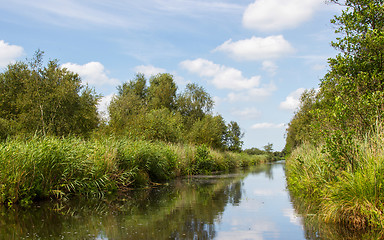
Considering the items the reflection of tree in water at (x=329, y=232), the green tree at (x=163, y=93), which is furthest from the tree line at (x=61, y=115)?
the green tree at (x=163, y=93)

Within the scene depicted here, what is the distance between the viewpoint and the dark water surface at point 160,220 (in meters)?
7.37

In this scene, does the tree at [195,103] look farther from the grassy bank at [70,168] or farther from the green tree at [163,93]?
the grassy bank at [70,168]

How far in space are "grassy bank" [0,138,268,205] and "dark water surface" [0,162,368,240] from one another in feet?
2.25

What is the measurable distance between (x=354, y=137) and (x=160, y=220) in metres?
6.18

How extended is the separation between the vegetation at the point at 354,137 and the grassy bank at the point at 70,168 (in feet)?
25.1

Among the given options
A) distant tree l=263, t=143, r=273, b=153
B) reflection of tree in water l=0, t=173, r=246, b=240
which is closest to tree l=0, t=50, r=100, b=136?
reflection of tree in water l=0, t=173, r=246, b=240

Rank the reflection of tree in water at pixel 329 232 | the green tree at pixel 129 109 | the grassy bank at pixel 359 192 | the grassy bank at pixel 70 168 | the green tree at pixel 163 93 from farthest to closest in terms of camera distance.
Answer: the green tree at pixel 163 93, the green tree at pixel 129 109, the grassy bank at pixel 70 168, the grassy bank at pixel 359 192, the reflection of tree in water at pixel 329 232

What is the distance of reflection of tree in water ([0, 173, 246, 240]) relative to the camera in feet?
24.2

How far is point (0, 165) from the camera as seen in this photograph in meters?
10.4

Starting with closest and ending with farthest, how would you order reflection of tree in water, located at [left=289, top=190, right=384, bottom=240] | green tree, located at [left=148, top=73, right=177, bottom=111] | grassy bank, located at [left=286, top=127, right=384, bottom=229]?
reflection of tree in water, located at [left=289, top=190, right=384, bottom=240], grassy bank, located at [left=286, top=127, right=384, bottom=229], green tree, located at [left=148, top=73, right=177, bottom=111]

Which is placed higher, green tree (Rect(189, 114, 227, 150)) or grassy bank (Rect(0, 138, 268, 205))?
green tree (Rect(189, 114, 227, 150))

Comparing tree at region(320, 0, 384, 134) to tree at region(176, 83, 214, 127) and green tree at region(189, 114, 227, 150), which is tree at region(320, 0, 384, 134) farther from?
tree at region(176, 83, 214, 127)

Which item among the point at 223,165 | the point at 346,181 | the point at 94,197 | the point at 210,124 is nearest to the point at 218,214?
the point at 346,181

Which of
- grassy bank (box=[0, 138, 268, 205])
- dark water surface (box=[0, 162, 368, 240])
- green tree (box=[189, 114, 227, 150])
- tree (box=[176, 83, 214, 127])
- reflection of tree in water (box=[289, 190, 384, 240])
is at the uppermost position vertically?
tree (box=[176, 83, 214, 127])
